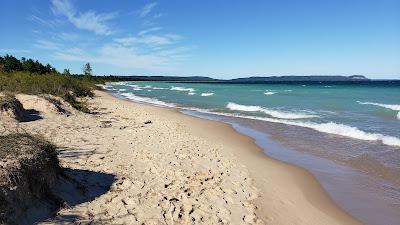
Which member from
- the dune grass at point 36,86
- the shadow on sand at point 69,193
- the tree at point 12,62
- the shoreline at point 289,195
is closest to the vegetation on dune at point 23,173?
the shadow on sand at point 69,193

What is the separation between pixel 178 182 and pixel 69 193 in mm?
2466

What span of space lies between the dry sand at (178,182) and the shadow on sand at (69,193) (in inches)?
1.0

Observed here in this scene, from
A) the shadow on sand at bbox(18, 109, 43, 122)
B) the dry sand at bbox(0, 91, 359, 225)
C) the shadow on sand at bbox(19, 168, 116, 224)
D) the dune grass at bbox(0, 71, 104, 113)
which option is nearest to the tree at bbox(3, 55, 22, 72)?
the dune grass at bbox(0, 71, 104, 113)

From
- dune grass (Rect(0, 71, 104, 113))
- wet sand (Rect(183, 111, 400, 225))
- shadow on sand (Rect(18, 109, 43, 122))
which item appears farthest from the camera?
dune grass (Rect(0, 71, 104, 113))

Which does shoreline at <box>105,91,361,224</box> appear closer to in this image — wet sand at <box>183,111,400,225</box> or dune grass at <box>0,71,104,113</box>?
wet sand at <box>183,111,400,225</box>

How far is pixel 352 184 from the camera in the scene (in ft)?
30.1

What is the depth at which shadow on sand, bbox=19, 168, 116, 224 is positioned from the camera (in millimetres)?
5230

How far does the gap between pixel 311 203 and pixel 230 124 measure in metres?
11.7

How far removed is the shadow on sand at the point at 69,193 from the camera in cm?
523

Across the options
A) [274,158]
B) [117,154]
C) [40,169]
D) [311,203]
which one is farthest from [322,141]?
[40,169]

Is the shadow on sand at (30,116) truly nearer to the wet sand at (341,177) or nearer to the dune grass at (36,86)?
the dune grass at (36,86)

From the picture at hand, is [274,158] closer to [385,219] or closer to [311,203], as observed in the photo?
[311,203]

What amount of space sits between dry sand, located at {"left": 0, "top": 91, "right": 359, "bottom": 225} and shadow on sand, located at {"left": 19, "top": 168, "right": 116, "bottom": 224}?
3 centimetres

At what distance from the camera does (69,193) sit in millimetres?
6164
